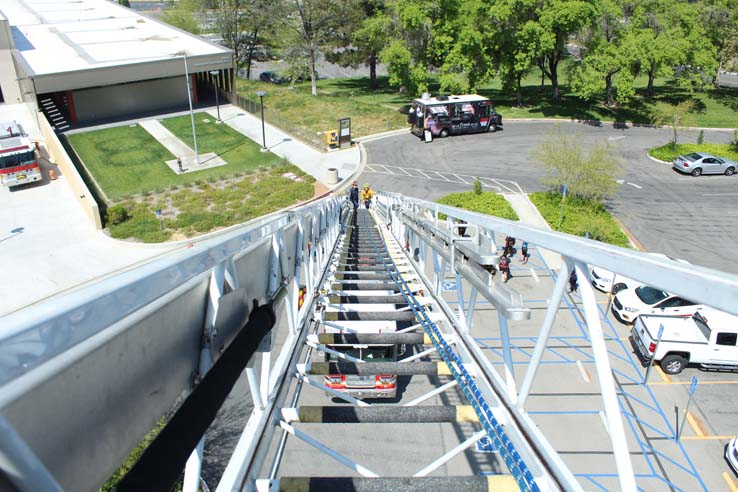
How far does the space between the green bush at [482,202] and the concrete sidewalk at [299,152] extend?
7235 millimetres

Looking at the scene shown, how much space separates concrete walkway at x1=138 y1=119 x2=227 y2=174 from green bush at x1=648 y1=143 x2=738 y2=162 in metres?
28.5

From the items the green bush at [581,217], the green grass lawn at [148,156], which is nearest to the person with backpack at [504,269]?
the green bush at [581,217]

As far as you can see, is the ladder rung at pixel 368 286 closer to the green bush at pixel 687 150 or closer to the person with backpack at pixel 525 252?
the person with backpack at pixel 525 252

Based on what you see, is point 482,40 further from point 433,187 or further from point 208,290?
point 208,290

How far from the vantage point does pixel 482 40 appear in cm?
4125

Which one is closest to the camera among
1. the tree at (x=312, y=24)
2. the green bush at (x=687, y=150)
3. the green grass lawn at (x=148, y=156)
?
the green grass lawn at (x=148, y=156)

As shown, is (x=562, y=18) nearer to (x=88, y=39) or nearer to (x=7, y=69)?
(x=88, y=39)

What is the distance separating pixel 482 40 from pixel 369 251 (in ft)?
107

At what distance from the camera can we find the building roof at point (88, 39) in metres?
38.8

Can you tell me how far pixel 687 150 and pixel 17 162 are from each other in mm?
40775

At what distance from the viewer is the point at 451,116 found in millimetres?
39094

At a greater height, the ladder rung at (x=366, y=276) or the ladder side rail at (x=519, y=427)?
the ladder side rail at (x=519, y=427)

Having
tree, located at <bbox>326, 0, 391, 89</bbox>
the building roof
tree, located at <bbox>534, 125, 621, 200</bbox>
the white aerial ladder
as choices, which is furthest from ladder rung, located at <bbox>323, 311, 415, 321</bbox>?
tree, located at <bbox>326, 0, 391, 89</bbox>

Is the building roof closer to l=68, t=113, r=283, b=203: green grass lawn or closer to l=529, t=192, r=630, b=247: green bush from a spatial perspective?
l=68, t=113, r=283, b=203: green grass lawn
